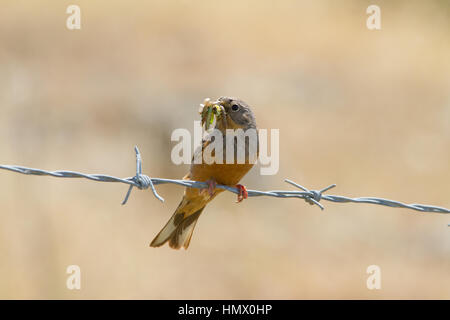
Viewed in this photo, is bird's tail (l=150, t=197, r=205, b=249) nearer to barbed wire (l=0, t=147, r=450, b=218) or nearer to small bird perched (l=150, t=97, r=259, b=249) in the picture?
small bird perched (l=150, t=97, r=259, b=249)

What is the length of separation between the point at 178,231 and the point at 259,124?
214 inches

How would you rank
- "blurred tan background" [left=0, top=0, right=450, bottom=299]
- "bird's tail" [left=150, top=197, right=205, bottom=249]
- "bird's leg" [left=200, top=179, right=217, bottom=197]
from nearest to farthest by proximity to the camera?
"bird's leg" [left=200, top=179, right=217, bottom=197] < "bird's tail" [left=150, top=197, right=205, bottom=249] < "blurred tan background" [left=0, top=0, right=450, bottom=299]

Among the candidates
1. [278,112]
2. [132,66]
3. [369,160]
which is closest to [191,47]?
[132,66]

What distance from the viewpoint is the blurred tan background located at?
8.88 meters

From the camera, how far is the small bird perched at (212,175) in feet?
16.0

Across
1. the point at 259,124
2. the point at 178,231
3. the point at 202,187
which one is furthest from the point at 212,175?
the point at 259,124

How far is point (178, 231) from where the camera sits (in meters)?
5.47

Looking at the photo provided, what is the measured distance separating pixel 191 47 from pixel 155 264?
463 cm

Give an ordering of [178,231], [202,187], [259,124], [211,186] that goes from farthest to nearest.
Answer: [259,124] → [178,231] → [211,186] → [202,187]

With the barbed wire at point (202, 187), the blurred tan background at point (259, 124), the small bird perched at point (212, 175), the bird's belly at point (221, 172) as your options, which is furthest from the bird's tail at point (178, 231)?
the blurred tan background at point (259, 124)

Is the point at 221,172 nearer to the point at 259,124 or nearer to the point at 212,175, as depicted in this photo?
the point at 212,175

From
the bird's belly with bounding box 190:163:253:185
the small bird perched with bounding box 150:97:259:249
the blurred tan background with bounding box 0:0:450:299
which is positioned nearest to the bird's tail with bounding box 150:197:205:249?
the small bird perched with bounding box 150:97:259:249

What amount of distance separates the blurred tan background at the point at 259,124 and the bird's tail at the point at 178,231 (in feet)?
10.2

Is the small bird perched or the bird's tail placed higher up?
the small bird perched
